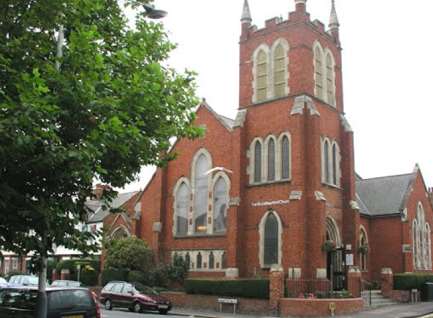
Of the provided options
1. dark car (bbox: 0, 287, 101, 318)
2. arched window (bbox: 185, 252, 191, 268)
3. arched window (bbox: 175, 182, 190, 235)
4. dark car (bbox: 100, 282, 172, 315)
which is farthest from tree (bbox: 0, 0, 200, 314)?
arched window (bbox: 175, 182, 190, 235)

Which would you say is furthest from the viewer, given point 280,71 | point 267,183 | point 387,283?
point 280,71

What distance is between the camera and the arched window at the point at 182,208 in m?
36.9

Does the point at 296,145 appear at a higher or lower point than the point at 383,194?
higher

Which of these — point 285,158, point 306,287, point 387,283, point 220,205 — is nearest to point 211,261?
point 220,205

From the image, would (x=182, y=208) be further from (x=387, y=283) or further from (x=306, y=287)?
(x=387, y=283)

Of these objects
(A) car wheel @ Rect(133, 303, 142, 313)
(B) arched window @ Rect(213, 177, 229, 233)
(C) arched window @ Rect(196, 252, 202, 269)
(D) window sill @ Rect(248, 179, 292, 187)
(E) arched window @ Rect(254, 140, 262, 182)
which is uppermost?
(E) arched window @ Rect(254, 140, 262, 182)

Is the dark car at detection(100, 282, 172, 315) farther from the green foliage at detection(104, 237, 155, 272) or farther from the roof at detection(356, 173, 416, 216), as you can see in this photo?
the roof at detection(356, 173, 416, 216)

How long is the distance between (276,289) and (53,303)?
1587cm

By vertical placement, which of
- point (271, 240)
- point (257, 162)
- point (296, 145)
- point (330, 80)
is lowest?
point (271, 240)

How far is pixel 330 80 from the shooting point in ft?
117

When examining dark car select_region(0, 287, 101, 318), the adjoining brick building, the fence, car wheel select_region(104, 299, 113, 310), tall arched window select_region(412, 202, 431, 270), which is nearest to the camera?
dark car select_region(0, 287, 101, 318)

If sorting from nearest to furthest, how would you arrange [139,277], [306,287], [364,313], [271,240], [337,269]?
1. [364,313]
2. [306,287]
3. [271,240]
4. [337,269]
5. [139,277]

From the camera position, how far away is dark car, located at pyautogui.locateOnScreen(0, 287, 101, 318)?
1306 centimetres

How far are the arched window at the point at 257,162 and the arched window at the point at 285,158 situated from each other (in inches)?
64.3
